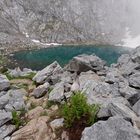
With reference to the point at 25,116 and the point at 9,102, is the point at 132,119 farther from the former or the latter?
the point at 9,102

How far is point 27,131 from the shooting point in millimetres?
19188

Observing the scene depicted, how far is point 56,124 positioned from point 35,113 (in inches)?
102

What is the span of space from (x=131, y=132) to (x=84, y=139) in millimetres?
2317

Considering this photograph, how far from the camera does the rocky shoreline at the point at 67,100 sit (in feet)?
53.0

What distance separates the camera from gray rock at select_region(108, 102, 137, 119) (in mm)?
17977

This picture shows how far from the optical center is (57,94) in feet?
76.2

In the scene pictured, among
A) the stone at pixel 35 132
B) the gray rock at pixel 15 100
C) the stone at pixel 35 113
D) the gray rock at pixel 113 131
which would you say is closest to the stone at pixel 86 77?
the stone at pixel 35 113

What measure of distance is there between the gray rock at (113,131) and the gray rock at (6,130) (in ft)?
19.4

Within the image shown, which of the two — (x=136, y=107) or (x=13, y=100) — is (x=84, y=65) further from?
(x=136, y=107)

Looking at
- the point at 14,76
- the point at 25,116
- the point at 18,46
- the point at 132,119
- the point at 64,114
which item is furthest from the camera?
the point at 18,46

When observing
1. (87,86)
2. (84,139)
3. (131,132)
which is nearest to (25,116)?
(87,86)

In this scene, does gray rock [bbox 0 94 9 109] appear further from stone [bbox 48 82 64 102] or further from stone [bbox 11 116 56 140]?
stone [bbox 11 116 56 140]

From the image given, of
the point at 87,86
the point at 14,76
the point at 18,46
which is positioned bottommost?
the point at 18,46

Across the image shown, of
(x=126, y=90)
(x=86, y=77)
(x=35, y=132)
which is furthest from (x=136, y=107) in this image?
(x=86, y=77)
